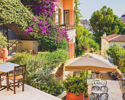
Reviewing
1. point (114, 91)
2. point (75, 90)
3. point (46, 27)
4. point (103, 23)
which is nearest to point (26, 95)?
point (75, 90)

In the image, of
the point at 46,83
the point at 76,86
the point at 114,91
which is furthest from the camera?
the point at 114,91

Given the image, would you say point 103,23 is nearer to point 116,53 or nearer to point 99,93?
point 116,53

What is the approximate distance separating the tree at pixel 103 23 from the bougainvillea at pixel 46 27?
39.3 metres

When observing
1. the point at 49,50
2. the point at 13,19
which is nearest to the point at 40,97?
the point at 13,19

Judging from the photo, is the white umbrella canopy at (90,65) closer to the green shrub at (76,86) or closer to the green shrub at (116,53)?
the green shrub at (76,86)

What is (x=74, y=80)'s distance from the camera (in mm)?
7020

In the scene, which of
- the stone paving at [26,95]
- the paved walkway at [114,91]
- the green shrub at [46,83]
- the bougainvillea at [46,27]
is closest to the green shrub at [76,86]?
the stone paving at [26,95]

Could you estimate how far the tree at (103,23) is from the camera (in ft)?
169

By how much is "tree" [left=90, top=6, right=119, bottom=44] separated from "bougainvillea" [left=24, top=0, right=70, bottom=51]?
3930cm

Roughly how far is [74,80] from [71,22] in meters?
16.2

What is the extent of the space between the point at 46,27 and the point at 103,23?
41.1 meters

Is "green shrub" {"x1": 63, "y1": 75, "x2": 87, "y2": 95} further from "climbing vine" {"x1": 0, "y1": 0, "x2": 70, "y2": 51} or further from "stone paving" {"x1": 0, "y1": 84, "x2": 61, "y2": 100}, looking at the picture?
"climbing vine" {"x1": 0, "y1": 0, "x2": 70, "y2": 51}

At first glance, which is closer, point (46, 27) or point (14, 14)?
point (14, 14)

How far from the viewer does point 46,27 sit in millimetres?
13828
